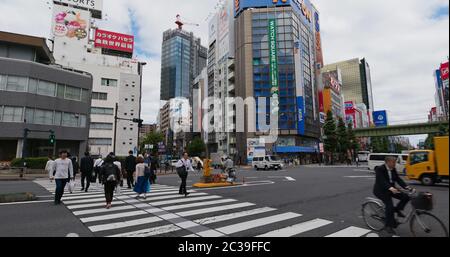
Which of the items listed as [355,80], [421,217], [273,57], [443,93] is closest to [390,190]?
[421,217]

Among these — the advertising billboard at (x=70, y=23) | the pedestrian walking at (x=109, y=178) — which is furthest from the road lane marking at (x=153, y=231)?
the advertising billboard at (x=70, y=23)

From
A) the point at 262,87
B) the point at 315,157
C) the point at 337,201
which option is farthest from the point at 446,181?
the point at 315,157

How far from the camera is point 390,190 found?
4.38m

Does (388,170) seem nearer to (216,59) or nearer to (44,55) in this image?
(44,55)

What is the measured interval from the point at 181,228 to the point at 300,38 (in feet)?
208

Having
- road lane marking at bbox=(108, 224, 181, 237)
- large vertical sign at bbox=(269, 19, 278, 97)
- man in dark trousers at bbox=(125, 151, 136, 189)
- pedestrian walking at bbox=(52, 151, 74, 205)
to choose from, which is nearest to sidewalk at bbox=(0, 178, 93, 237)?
pedestrian walking at bbox=(52, 151, 74, 205)

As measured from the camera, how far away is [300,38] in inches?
2372

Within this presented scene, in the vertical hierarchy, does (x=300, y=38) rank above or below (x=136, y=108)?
above

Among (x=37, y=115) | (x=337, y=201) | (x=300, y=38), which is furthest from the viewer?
(x=300, y=38)

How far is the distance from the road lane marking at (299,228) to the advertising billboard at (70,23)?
63.1 metres

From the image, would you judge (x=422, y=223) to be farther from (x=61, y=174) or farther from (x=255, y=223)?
(x=61, y=174)

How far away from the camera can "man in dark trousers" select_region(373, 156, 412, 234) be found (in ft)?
14.4

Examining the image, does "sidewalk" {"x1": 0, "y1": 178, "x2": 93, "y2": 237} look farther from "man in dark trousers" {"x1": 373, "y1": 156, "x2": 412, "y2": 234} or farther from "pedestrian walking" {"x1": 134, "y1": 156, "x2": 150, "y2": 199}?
"man in dark trousers" {"x1": 373, "y1": 156, "x2": 412, "y2": 234}

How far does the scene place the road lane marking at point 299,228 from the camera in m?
5.01
